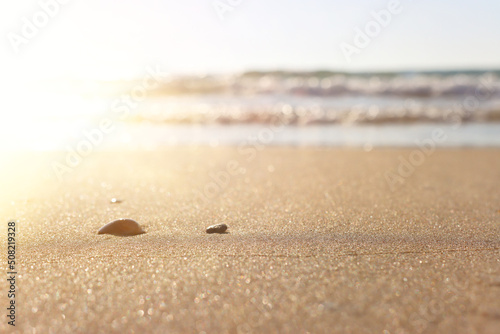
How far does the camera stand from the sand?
51.6 inches

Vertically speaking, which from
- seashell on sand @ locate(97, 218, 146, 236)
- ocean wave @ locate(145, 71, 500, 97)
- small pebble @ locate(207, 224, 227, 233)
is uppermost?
seashell on sand @ locate(97, 218, 146, 236)

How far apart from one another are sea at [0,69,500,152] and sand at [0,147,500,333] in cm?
268

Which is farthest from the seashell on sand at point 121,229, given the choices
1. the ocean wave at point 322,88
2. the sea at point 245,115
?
the ocean wave at point 322,88

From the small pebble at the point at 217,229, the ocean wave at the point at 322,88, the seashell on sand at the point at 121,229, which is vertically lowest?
the ocean wave at the point at 322,88

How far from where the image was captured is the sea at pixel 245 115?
258 inches

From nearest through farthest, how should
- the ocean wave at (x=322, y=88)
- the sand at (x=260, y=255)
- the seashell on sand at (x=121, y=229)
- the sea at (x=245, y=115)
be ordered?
the sand at (x=260, y=255)
the seashell on sand at (x=121, y=229)
the sea at (x=245, y=115)
the ocean wave at (x=322, y=88)

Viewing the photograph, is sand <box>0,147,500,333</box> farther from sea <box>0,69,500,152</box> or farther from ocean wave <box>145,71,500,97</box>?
ocean wave <box>145,71,500,97</box>

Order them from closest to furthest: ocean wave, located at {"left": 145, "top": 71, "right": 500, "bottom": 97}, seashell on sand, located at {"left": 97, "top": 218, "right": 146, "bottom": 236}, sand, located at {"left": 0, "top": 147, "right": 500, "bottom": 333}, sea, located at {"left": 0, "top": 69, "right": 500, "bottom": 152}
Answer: sand, located at {"left": 0, "top": 147, "right": 500, "bottom": 333}, seashell on sand, located at {"left": 97, "top": 218, "right": 146, "bottom": 236}, sea, located at {"left": 0, "top": 69, "right": 500, "bottom": 152}, ocean wave, located at {"left": 145, "top": 71, "right": 500, "bottom": 97}

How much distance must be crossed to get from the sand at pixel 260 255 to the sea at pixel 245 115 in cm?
268

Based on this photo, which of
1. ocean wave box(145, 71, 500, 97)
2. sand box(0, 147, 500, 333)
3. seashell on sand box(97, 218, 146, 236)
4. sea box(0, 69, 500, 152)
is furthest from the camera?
ocean wave box(145, 71, 500, 97)

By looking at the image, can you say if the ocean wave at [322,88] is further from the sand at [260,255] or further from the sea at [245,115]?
the sand at [260,255]

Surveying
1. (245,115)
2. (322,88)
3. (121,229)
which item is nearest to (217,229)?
(121,229)

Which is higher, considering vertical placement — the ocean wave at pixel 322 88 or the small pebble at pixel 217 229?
the small pebble at pixel 217 229

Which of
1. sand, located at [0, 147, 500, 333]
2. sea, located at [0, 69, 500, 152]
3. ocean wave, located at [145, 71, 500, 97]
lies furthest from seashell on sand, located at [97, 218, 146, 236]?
ocean wave, located at [145, 71, 500, 97]
